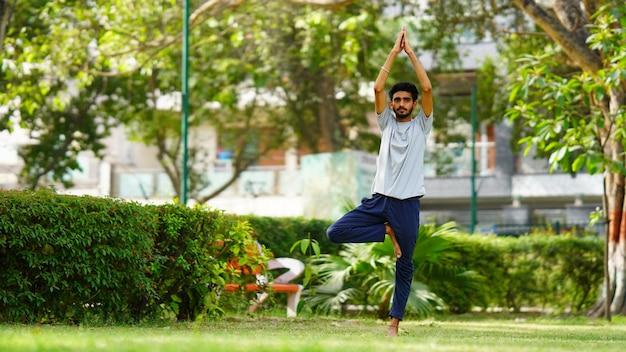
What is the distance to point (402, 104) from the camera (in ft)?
31.2

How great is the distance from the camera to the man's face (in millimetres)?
9500

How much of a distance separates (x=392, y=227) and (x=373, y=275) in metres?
6.10

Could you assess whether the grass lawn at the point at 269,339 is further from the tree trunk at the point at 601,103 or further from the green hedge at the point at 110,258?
the tree trunk at the point at 601,103

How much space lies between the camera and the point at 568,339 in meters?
9.62

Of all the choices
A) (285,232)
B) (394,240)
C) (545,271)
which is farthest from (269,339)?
(545,271)

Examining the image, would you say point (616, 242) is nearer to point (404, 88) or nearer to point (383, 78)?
point (404, 88)

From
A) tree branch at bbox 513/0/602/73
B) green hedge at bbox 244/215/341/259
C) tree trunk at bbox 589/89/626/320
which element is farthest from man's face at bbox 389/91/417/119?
tree trunk at bbox 589/89/626/320

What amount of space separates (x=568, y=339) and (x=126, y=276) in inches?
150

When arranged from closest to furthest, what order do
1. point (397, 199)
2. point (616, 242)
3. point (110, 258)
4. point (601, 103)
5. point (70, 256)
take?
1. point (397, 199)
2. point (70, 256)
3. point (110, 258)
4. point (601, 103)
5. point (616, 242)

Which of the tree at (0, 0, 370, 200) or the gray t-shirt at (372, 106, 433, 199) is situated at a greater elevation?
the tree at (0, 0, 370, 200)

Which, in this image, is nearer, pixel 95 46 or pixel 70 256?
pixel 70 256

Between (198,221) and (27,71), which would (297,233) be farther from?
(27,71)

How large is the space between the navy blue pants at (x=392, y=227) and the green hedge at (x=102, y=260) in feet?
6.68

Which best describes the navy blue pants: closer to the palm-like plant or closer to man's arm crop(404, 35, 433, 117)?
man's arm crop(404, 35, 433, 117)
